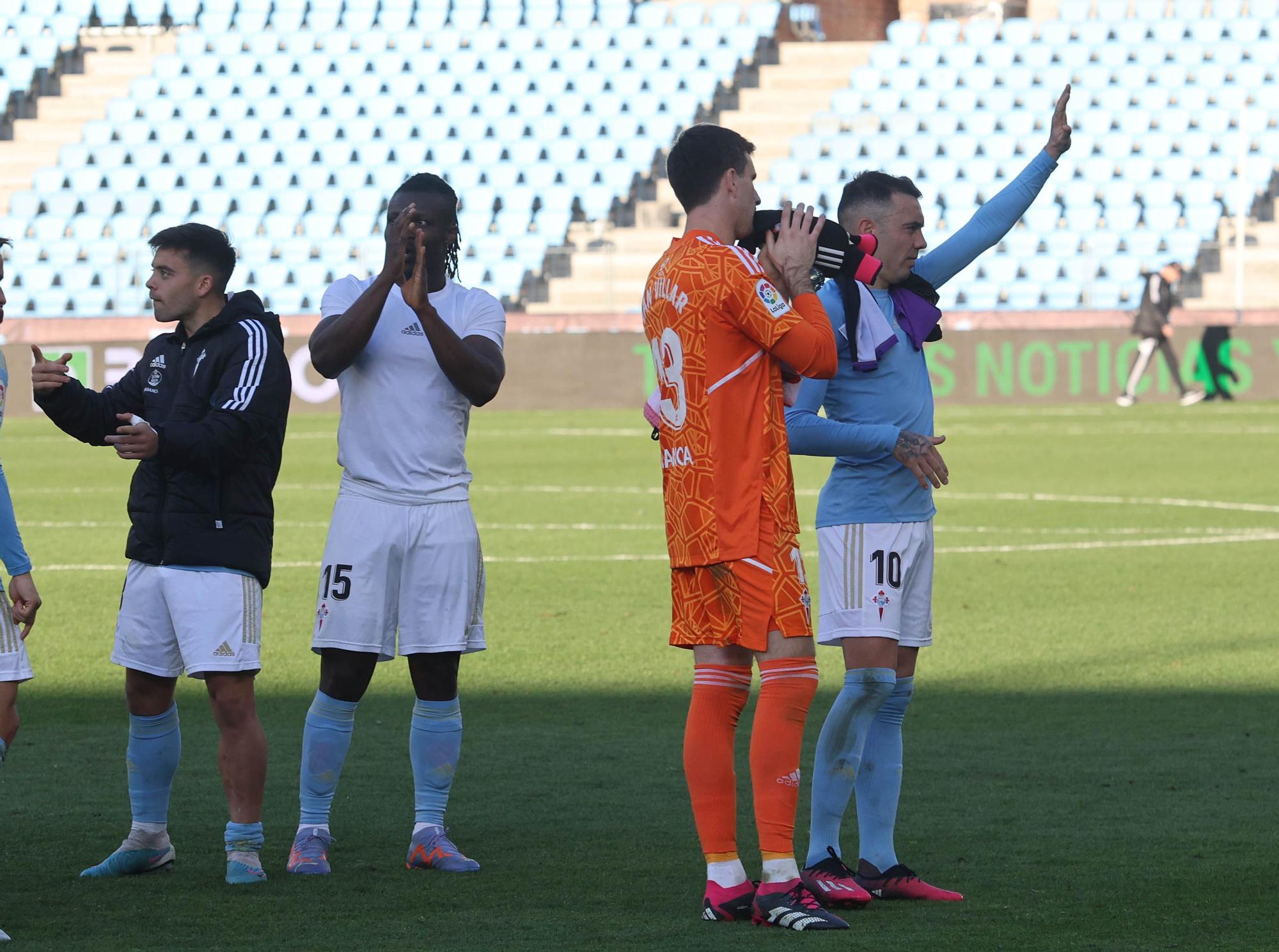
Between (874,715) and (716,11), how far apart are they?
32.0 m

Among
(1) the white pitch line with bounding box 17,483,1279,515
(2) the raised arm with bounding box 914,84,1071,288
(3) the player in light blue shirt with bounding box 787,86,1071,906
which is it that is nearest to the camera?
(3) the player in light blue shirt with bounding box 787,86,1071,906

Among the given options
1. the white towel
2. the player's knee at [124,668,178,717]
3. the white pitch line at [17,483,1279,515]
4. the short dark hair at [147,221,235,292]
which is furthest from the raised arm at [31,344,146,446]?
the white pitch line at [17,483,1279,515]

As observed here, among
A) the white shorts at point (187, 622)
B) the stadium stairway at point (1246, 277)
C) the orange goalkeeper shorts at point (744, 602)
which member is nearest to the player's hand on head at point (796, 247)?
the orange goalkeeper shorts at point (744, 602)

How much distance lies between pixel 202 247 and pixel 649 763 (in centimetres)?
242

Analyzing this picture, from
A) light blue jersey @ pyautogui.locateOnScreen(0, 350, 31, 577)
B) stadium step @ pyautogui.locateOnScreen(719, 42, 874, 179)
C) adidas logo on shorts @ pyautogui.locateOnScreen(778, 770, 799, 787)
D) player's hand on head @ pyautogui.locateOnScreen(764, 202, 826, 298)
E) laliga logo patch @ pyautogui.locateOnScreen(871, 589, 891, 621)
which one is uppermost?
stadium step @ pyautogui.locateOnScreen(719, 42, 874, 179)

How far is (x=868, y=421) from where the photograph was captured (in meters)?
4.82

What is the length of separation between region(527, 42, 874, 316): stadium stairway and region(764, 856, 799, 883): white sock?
23.7 meters

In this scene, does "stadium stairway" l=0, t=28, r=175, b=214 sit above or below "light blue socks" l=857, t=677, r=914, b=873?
above

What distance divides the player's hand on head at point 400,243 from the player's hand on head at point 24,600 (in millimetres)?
1140

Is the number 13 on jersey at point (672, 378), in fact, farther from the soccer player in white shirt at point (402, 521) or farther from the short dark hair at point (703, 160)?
the soccer player in white shirt at point (402, 521)

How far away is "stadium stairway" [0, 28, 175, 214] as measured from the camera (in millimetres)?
34406

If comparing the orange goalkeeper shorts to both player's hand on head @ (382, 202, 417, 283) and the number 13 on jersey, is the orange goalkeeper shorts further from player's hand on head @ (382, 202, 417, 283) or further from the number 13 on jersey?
player's hand on head @ (382, 202, 417, 283)

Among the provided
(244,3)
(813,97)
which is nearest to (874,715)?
(813,97)

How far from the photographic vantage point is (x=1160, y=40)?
1355 inches
